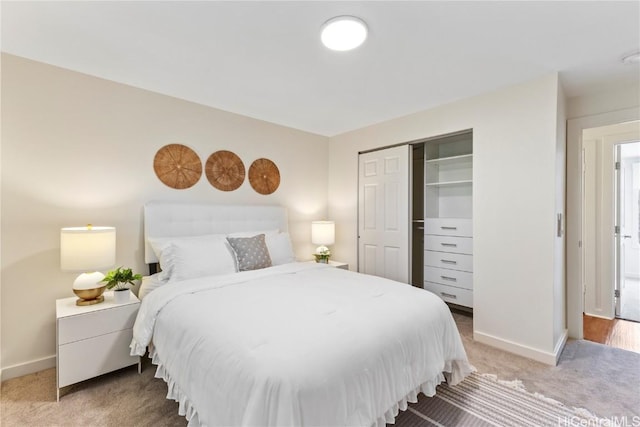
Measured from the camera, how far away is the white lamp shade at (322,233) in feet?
12.8

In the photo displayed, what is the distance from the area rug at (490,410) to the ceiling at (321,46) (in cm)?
240

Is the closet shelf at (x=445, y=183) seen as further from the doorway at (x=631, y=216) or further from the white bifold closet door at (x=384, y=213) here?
the doorway at (x=631, y=216)

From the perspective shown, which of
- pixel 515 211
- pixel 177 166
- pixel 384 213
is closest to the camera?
pixel 515 211

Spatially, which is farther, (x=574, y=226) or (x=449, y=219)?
(x=449, y=219)

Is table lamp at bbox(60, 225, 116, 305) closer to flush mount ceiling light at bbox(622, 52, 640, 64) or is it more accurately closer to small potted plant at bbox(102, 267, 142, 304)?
small potted plant at bbox(102, 267, 142, 304)

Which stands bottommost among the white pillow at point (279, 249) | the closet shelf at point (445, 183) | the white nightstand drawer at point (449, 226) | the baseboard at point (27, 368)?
the baseboard at point (27, 368)

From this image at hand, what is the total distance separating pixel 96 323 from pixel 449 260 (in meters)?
3.54

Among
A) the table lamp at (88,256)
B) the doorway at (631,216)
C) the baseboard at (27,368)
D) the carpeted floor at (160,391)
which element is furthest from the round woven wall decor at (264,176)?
the doorway at (631,216)

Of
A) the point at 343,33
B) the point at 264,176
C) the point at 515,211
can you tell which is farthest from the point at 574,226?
the point at 264,176

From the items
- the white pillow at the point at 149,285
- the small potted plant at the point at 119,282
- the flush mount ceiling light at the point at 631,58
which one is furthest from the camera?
the white pillow at the point at 149,285

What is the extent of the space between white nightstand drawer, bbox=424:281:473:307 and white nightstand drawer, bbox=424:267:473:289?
50 millimetres

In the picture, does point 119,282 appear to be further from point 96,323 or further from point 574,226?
point 574,226

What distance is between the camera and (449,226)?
3516 millimetres

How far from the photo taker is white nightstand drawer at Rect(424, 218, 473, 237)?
3.33 metres
